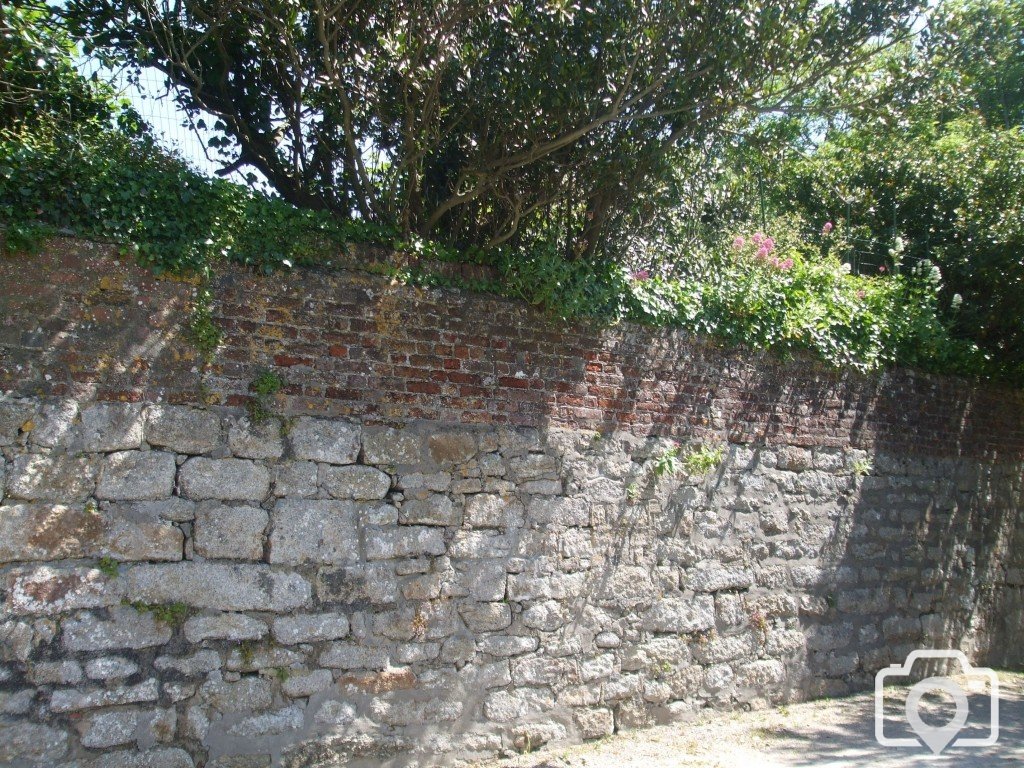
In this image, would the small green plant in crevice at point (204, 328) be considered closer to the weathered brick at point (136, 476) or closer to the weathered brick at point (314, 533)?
the weathered brick at point (136, 476)

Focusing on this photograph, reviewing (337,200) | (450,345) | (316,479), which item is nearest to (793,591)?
(450,345)

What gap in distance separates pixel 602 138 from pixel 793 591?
3.69 meters

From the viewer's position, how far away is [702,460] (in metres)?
6.16

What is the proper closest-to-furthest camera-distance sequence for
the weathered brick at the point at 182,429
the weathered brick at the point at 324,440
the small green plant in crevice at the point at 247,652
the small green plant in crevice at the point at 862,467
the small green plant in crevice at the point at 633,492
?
the weathered brick at the point at 182,429 → the small green plant in crevice at the point at 247,652 → the weathered brick at the point at 324,440 → the small green plant in crevice at the point at 633,492 → the small green plant in crevice at the point at 862,467

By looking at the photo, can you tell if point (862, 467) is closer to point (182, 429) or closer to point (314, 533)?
point (314, 533)

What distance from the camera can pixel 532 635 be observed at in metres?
5.23

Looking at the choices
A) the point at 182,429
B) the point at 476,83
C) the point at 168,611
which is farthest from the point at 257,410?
the point at 476,83

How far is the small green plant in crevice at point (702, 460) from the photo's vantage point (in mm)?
6109

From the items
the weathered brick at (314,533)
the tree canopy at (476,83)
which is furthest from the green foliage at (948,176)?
the weathered brick at (314,533)

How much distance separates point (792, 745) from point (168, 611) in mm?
4045

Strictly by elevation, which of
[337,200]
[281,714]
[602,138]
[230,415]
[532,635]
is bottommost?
[281,714]

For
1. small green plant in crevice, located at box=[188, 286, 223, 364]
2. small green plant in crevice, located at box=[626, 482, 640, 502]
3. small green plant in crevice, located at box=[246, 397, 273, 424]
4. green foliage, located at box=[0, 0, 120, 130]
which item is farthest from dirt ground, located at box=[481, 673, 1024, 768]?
green foliage, located at box=[0, 0, 120, 130]

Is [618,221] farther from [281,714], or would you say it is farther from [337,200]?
[281,714]

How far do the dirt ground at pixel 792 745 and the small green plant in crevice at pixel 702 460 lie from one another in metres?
1.71
